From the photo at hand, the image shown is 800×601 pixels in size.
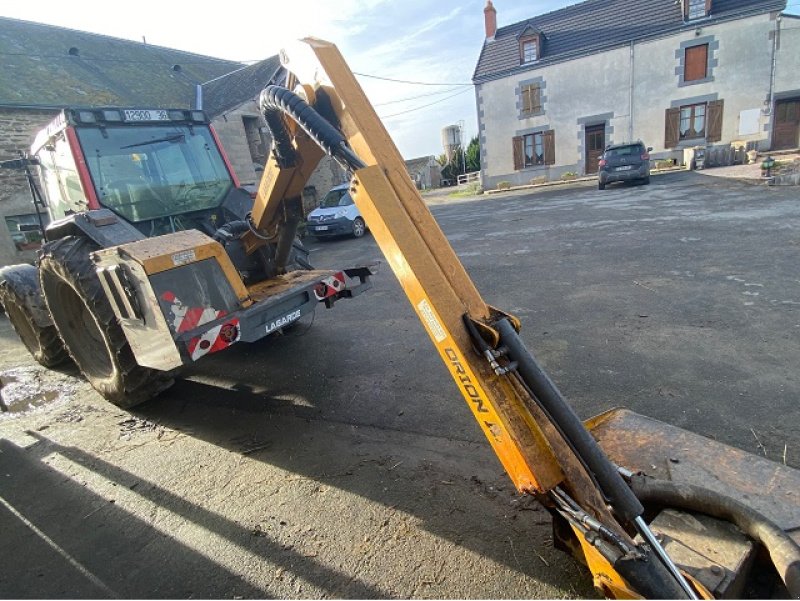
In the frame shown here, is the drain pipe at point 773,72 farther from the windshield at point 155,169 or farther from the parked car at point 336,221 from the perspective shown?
the windshield at point 155,169

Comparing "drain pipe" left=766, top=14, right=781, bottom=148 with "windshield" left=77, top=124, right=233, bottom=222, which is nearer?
"windshield" left=77, top=124, right=233, bottom=222

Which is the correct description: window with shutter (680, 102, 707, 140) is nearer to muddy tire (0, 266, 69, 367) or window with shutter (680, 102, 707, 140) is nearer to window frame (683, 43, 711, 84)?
window frame (683, 43, 711, 84)

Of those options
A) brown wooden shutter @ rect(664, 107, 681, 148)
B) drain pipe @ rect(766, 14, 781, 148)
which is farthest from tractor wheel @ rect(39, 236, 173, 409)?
drain pipe @ rect(766, 14, 781, 148)

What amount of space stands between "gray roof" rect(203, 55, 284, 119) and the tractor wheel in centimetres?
1521

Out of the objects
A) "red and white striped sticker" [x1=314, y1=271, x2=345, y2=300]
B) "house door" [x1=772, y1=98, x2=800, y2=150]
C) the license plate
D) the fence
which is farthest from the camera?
the fence

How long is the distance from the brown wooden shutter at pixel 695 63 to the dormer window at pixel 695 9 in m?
1.29

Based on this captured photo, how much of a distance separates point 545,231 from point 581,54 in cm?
1741

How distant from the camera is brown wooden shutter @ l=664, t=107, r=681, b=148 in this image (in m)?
21.6

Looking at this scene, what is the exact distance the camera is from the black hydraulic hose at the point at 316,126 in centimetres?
225

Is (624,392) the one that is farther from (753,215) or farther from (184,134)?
(753,215)

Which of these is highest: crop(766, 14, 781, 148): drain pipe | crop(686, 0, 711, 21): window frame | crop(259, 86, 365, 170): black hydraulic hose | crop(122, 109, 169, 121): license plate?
crop(686, 0, 711, 21): window frame

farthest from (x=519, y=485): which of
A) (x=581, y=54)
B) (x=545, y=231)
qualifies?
(x=581, y=54)

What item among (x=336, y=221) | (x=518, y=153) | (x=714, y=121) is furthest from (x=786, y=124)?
(x=336, y=221)

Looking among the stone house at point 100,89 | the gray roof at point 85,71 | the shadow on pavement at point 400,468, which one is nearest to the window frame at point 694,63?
the stone house at point 100,89
